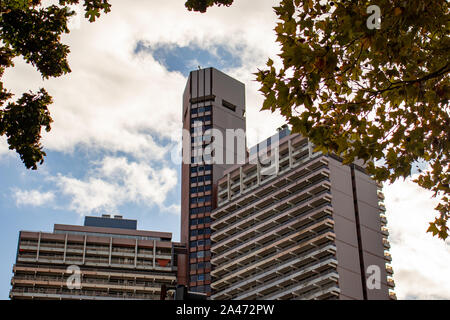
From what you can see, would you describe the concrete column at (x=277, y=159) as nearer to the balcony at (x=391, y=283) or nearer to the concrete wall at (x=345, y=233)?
the concrete wall at (x=345, y=233)

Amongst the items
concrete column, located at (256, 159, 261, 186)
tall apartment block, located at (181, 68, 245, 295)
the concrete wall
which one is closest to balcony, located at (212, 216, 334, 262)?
the concrete wall

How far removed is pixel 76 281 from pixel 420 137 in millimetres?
108861

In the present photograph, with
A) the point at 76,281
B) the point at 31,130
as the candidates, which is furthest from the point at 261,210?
the point at 31,130

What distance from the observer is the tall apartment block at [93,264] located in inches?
4370

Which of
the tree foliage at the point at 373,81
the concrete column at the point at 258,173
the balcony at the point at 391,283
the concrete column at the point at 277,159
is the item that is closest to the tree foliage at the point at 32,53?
the tree foliage at the point at 373,81

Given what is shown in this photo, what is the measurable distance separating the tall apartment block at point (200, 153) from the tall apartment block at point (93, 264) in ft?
13.3

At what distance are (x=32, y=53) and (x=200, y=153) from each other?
117 metres

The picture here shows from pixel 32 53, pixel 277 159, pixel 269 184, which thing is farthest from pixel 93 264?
pixel 32 53

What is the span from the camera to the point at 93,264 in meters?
116

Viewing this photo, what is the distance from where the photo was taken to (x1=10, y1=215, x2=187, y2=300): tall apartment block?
11100cm

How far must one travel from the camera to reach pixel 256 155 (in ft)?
362

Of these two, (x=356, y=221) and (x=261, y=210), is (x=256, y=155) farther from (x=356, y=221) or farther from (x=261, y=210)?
(x=356, y=221)

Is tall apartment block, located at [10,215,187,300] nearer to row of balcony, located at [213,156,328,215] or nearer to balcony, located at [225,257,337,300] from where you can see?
row of balcony, located at [213,156,328,215]

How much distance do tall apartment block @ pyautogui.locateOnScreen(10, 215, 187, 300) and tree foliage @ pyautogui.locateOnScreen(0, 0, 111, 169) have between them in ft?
341
